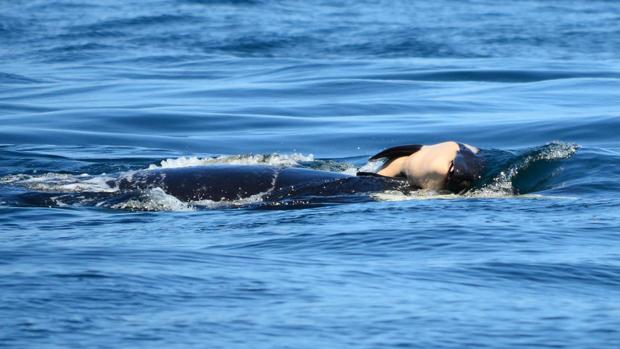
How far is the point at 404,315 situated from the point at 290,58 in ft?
64.1

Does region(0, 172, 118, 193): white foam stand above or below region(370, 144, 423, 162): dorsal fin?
below

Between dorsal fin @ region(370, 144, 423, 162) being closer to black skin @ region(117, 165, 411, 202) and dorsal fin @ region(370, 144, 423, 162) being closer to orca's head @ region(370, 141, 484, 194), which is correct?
orca's head @ region(370, 141, 484, 194)

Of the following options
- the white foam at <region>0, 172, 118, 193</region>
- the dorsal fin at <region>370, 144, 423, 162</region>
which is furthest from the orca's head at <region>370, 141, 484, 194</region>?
the white foam at <region>0, 172, 118, 193</region>

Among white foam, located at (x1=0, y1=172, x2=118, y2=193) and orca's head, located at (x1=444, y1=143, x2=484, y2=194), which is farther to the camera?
white foam, located at (x1=0, y1=172, x2=118, y2=193)

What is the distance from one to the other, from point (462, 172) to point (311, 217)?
4.35 ft

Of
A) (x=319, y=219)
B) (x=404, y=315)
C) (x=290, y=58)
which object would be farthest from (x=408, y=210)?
(x=290, y=58)

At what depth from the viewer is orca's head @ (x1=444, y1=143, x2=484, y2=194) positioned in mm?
9781

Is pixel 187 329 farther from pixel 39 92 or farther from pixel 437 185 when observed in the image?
pixel 39 92

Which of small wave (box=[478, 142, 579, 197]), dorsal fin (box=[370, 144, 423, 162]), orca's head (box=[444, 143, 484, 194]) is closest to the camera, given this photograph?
orca's head (box=[444, 143, 484, 194])

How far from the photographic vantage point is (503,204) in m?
9.46

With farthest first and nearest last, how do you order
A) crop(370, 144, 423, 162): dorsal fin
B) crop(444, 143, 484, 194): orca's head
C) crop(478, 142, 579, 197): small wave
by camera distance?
1. crop(370, 144, 423, 162): dorsal fin
2. crop(478, 142, 579, 197): small wave
3. crop(444, 143, 484, 194): orca's head

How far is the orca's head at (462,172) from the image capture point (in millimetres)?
9781

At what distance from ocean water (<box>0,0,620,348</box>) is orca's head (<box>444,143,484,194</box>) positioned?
10cm

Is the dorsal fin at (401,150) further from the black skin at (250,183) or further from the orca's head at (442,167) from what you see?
the black skin at (250,183)
